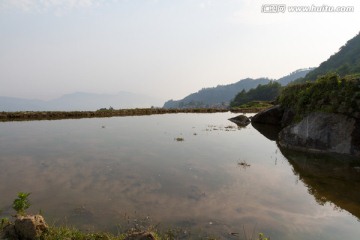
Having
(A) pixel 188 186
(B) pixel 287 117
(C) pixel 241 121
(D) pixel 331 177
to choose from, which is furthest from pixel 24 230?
(C) pixel 241 121

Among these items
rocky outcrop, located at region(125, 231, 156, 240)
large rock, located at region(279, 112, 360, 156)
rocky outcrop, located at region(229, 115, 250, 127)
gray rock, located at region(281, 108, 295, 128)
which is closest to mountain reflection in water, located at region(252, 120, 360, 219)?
large rock, located at region(279, 112, 360, 156)

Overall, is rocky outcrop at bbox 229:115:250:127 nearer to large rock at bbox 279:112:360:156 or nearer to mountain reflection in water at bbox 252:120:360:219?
large rock at bbox 279:112:360:156

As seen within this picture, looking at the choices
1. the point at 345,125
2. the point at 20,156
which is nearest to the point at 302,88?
the point at 345,125

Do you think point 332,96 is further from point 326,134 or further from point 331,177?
point 331,177

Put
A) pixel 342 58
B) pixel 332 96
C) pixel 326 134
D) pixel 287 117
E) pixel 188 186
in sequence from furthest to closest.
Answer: pixel 342 58 < pixel 287 117 < pixel 332 96 < pixel 326 134 < pixel 188 186

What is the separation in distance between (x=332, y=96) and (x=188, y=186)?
1786 cm

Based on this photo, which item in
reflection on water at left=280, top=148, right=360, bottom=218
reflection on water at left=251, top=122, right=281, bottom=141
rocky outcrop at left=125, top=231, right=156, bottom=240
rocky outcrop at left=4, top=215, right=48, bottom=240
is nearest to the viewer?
rocky outcrop at left=125, top=231, right=156, bottom=240

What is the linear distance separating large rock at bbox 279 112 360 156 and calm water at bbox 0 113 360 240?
2339 millimetres

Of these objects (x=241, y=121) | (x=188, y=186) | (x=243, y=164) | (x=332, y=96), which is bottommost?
(x=188, y=186)

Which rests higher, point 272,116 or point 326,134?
point 272,116

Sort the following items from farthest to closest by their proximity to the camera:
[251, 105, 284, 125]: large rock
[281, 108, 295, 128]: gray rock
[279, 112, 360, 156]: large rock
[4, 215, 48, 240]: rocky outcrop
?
[251, 105, 284, 125]: large rock
[281, 108, 295, 128]: gray rock
[279, 112, 360, 156]: large rock
[4, 215, 48, 240]: rocky outcrop

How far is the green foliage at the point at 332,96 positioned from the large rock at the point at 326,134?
69 centimetres

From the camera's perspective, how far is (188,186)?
14.8m

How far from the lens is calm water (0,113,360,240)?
1081cm
